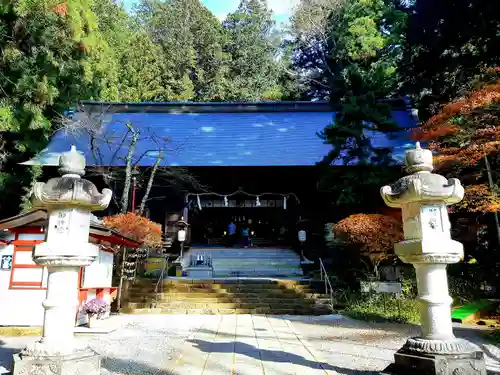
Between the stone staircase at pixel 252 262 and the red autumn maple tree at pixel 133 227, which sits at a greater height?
the red autumn maple tree at pixel 133 227

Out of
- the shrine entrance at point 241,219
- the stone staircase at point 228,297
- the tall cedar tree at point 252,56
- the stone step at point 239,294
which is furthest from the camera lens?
the tall cedar tree at point 252,56

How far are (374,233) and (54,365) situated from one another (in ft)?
29.6

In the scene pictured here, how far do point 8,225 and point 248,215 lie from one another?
48.6ft

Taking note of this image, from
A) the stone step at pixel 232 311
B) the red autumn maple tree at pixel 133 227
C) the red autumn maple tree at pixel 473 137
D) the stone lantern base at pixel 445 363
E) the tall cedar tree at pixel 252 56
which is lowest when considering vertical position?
the stone step at pixel 232 311

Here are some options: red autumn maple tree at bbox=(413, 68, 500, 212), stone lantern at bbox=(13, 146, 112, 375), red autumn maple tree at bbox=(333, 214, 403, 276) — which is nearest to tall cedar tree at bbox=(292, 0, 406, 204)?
red autumn maple tree at bbox=(333, 214, 403, 276)

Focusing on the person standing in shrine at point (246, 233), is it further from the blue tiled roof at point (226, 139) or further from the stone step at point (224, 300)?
the stone step at point (224, 300)

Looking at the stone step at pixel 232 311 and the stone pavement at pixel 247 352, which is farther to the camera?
the stone step at pixel 232 311

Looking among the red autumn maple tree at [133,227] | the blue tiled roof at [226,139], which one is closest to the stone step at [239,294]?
the red autumn maple tree at [133,227]

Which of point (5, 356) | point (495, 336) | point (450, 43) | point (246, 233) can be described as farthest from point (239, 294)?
point (450, 43)

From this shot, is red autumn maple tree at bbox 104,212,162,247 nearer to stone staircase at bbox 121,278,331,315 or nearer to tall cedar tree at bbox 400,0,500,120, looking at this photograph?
stone staircase at bbox 121,278,331,315

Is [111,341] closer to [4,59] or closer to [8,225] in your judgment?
A: [8,225]

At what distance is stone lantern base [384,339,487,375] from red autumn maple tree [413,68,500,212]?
5189 millimetres

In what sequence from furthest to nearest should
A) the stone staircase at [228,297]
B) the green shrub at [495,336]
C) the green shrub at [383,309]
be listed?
the stone staircase at [228,297], the green shrub at [383,309], the green shrub at [495,336]

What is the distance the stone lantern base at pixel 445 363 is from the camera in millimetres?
4332
